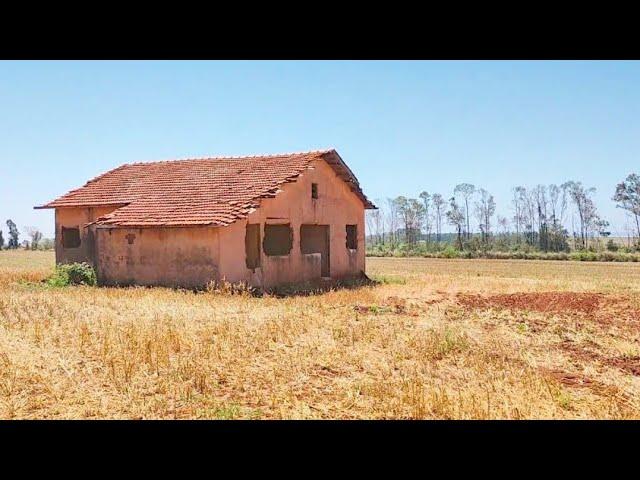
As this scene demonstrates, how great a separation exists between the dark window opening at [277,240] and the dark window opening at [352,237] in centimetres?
351

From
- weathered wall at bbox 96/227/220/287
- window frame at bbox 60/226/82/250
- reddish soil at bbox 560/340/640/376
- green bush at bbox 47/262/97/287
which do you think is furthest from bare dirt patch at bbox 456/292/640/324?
window frame at bbox 60/226/82/250

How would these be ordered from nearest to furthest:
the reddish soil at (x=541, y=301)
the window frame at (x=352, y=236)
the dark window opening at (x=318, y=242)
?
the reddish soil at (x=541, y=301), the dark window opening at (x=318, y=242), the window frame at (x=352, y=236)

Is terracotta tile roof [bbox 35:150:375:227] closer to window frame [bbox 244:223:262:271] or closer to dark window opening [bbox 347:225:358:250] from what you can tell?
window frame [bbox 244:223:262:271]

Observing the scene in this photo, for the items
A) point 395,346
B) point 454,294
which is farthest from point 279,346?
point 454,294

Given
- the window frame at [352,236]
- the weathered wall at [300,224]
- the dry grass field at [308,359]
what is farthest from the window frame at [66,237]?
the window frame at [352,236]

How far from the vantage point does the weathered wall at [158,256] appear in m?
18.9

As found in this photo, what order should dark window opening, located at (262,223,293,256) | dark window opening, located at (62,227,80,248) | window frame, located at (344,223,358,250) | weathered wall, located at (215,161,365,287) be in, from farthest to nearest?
window frame, located at (344,223,358,250), dark window opening, located at (62,227,80,248), dark window opening, located at (262,223,293,256), weathered wall, located at (215,161,365,287)

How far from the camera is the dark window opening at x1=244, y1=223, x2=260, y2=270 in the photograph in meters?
20.1

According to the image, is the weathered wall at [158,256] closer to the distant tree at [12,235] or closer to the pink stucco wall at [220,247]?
the pink stucco wall at [220,247]

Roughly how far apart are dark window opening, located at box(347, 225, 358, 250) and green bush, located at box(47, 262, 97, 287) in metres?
10.2

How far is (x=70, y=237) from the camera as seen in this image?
79.2ft
